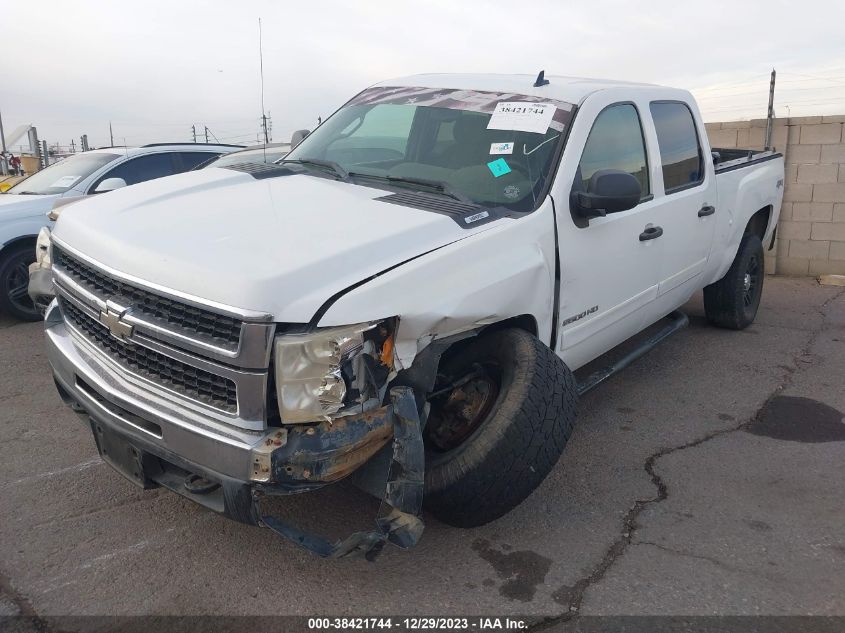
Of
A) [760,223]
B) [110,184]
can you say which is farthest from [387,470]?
[760,223]

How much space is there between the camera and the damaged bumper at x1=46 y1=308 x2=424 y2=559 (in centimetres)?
240

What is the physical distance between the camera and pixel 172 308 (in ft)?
8.45

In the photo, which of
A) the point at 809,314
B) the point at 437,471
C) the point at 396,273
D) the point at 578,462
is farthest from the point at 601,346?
the point at 809,314

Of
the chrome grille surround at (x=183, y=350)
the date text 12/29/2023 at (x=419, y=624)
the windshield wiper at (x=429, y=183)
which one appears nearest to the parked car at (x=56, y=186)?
the windshield wiper at (x=429, y=183)

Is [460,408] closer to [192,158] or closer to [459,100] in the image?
[459,100]

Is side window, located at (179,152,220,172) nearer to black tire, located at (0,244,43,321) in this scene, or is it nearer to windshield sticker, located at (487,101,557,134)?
black tire, located at (0,244,43,321)

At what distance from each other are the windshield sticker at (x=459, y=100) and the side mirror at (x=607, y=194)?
402 mm

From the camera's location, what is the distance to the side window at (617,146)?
380 centimetres

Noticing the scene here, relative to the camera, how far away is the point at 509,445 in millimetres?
2785

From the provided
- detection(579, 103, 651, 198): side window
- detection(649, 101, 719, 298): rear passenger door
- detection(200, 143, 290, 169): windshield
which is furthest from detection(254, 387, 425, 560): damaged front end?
detection(200, 143, 290, 169): windshield

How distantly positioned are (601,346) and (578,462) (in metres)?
0.68

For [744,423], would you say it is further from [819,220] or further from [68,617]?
[819,220]

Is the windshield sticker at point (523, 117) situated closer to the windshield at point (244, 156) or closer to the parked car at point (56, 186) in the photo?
the windshield at point (244, 156)

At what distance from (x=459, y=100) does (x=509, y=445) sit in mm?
2116
